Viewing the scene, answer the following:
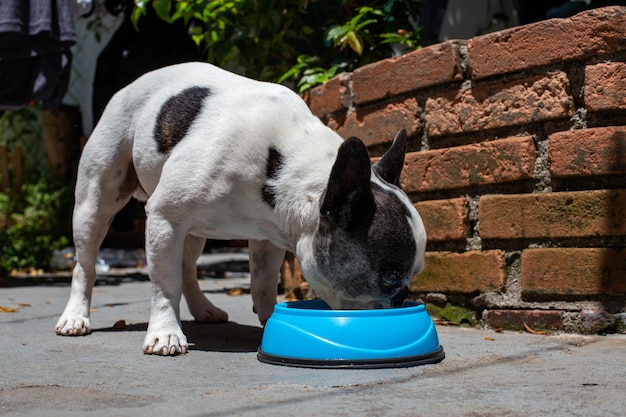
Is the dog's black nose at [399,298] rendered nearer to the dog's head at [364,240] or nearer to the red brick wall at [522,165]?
the dog's head at [364,240]

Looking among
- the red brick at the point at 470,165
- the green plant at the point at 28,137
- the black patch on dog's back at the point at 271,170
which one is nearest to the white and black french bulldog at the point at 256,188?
the black patch on dog's back at the point at 271,170

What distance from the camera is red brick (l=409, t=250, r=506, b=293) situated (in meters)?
3.79

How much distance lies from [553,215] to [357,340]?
121 cm

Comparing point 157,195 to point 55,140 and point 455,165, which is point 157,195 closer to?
point 455,165

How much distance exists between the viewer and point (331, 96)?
4.71m

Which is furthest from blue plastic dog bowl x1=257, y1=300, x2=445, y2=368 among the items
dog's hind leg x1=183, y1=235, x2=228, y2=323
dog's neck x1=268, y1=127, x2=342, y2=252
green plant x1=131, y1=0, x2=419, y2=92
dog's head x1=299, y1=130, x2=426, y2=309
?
green plant x1=131, y1=0, x2=419, y2=92

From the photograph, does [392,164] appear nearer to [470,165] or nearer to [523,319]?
[470,165]

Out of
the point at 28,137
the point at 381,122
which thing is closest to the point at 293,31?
the point at 381,122

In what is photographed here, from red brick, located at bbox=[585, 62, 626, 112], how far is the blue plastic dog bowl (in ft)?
3.98

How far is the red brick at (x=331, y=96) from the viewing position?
4594mm

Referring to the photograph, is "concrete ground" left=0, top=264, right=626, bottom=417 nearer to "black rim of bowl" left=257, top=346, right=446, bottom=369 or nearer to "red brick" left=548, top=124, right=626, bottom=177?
"black rim of bowl" left=257, top=346, right=446, bottom=369

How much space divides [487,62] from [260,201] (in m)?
1.33

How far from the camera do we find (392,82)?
425cm

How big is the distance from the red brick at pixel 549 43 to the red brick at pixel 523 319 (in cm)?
108
